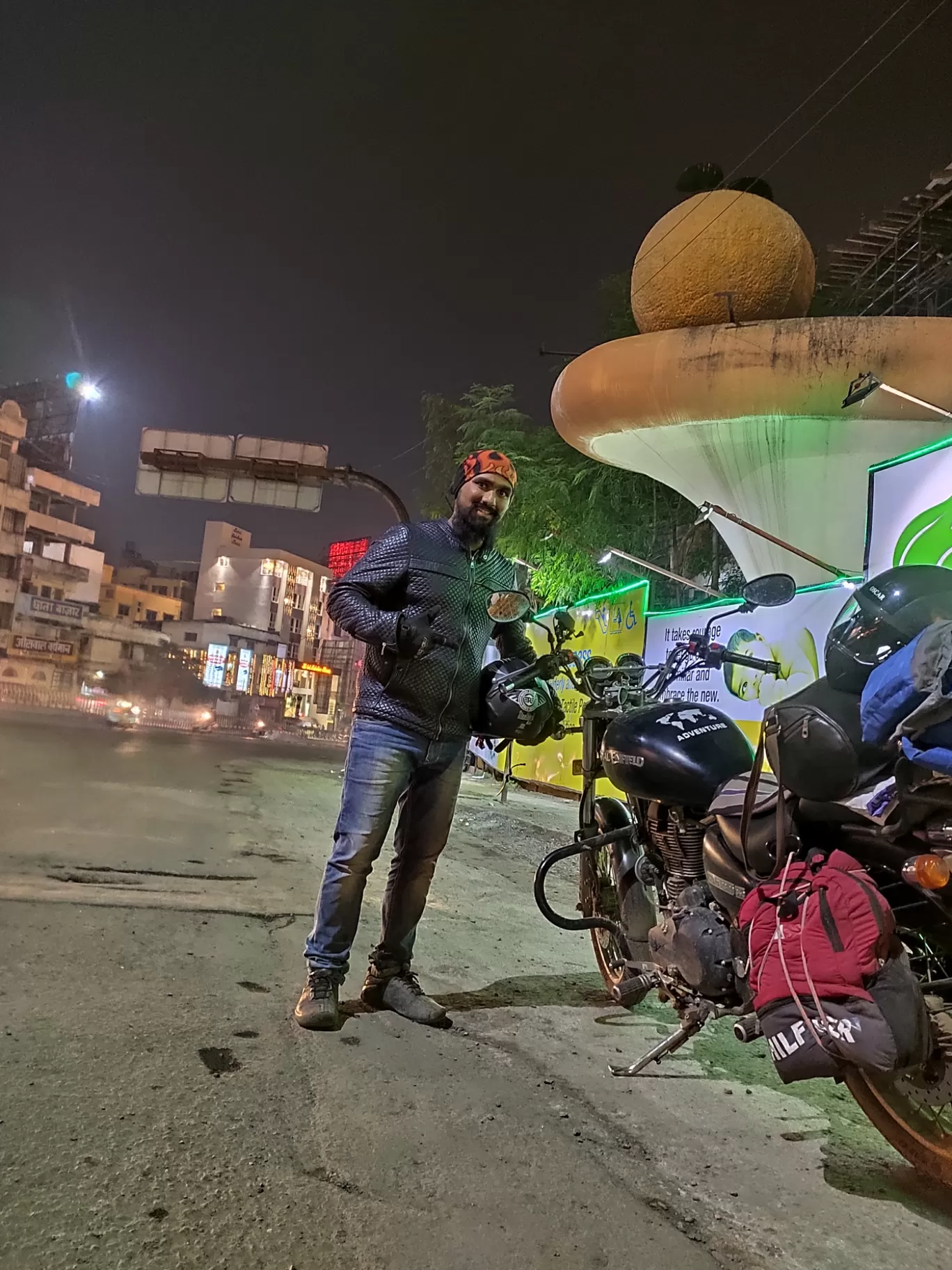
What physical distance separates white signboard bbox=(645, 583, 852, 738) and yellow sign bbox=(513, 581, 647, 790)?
1441 millimetres

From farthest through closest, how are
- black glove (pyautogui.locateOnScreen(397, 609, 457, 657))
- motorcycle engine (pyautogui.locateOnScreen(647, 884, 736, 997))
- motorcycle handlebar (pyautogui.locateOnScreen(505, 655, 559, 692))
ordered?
motorcycle handlebar (pyautogui.locateOnScreen(505, 655, 559, 692))
black glove (pyautogui.locateOnScreen(397, 609, 457, 657))
motorcycle engine (pyautogui.locateOnScreen(647, 884, 736, 997))

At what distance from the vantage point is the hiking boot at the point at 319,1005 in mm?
2857

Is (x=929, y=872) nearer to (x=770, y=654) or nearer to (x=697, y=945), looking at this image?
(x=697, y=945)

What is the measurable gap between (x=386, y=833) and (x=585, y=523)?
43.1 ft

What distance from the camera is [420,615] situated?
318 cm

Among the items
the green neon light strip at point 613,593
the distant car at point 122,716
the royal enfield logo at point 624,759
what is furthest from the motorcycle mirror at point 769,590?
the distant car at point 122,716

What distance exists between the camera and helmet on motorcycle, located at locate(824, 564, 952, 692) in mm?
2021

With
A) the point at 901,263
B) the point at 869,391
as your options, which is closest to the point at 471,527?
the point at 869,391

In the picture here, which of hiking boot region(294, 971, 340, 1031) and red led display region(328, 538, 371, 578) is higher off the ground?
red led display region(328, 538, 371, 578)

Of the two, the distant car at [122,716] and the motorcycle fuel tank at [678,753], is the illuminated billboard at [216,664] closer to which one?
the distant car at [122,716]

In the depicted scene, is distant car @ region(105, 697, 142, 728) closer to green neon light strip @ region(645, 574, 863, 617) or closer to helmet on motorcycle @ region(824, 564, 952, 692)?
green neon light strip @ region(645, 574, 863, 617)

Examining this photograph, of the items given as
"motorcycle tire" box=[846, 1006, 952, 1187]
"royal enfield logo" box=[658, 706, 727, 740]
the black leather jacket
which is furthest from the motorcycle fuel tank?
"motorcycle tire" box=[846, 1006, 952, 1187]

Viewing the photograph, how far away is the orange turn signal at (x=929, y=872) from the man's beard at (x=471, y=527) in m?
2.06

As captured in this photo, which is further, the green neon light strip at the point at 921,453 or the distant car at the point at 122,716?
the distant car at the point at 122,716
